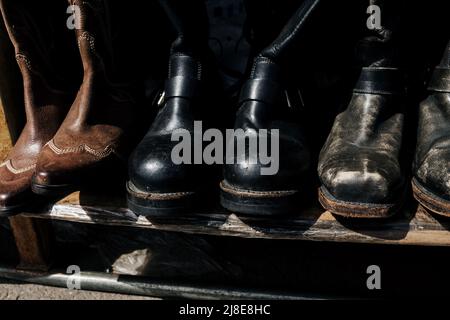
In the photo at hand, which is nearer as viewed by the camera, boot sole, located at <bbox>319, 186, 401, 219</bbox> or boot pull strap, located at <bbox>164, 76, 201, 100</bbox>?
boot sole, located at <bbox>319, 186, 401, 219</bbox>

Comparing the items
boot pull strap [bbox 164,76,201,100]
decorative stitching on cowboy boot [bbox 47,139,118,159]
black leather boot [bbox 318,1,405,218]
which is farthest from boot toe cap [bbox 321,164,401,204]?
decorative stitching on cowboy boot [bbox 47,139,118,159]

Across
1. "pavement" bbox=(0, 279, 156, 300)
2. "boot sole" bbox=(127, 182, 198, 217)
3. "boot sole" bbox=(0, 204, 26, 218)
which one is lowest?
"pavement" bbox=(0, 279, 156, 300)

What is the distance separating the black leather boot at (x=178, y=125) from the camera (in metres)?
0.92

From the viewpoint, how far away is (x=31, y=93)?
1104 millimetres

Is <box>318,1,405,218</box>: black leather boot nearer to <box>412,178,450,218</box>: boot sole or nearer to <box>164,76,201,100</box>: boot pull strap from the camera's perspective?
<box>412,178,450,218</box>: boot sole

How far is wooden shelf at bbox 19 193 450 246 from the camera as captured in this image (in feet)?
2.89

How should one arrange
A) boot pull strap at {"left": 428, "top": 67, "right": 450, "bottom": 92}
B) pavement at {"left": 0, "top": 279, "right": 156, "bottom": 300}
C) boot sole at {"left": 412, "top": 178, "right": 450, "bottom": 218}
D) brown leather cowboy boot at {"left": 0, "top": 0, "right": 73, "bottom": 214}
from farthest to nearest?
1. pavement at {"left": 0, "top": 279, "right": 156, "bottom": 300}
2. brown leather cowboy boot at {"left": 0, "top": 0, "right": 73, "bottom": 214}
3. boot pull strap at {"left": 428, "top": 67, "right": 450, "bottom": 92}
4. boot sole at {"left": 412, "top": 178, "right": 450, "bottom": 218}

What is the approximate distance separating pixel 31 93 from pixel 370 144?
760 millimetres

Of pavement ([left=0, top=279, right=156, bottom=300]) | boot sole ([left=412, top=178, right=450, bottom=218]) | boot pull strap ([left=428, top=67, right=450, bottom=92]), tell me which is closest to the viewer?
boot sole ([left=412, top=178, right=450, bottom=218])

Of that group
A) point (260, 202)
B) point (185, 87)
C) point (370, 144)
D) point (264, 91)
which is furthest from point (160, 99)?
point (370, 144)

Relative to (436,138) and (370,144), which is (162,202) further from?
(436,138)

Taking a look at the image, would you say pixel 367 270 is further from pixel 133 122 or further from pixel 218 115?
pixel 133 122

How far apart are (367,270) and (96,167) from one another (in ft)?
2.36

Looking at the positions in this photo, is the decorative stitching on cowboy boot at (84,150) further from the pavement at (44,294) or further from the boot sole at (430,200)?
the boot sole at (430,200)
